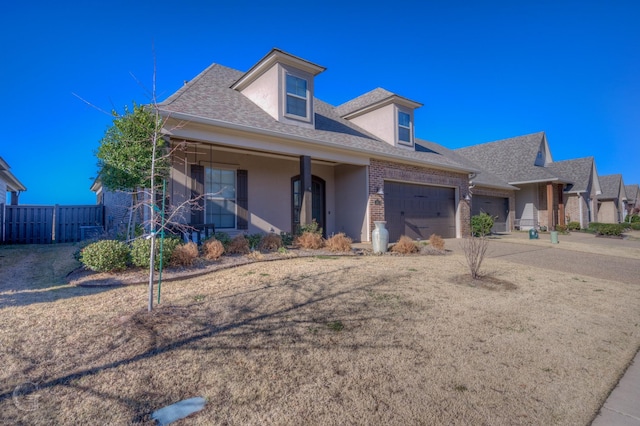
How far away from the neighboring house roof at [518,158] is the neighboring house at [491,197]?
1.51m

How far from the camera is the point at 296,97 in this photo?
1027 cm

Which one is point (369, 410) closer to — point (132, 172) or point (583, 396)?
point (583, 396)

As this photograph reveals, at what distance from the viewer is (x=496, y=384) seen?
2602 mm

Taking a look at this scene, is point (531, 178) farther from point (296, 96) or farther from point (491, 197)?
point (296, 96)

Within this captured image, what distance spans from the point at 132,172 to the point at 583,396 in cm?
764

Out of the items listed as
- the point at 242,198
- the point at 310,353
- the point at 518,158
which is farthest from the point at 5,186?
the point at 518,158

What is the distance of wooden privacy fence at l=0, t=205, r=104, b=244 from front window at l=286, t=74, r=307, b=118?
8012mm

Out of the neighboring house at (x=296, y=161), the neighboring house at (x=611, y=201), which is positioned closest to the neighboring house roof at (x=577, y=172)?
the neighboring house at (x=611, y=201)

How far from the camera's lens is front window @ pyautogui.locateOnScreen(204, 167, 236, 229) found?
9.58m

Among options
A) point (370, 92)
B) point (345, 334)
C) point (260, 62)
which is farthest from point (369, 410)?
point (370, 92)

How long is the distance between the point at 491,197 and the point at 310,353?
1915cm

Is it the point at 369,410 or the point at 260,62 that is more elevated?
the point at 260,62

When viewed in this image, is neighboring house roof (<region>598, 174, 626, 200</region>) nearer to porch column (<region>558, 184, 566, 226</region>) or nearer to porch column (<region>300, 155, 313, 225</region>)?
porch column (<region>558, 184, 566, 226</region>)

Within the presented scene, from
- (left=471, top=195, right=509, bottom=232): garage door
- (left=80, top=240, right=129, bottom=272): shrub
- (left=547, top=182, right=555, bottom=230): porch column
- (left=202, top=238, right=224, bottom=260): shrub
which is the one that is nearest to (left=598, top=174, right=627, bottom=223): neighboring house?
(left=547, top=182, right=555, bottom=230): porch column
